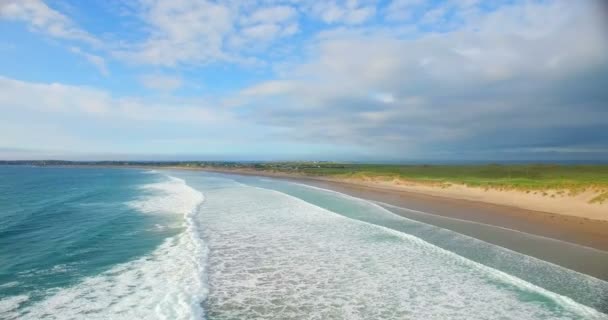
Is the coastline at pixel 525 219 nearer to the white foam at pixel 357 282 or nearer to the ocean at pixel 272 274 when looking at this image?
the ocean at pixel 272 274

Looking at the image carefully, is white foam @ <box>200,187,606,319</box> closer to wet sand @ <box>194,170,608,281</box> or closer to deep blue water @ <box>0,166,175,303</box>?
wet sand @ <box>194,170,608,281</box>

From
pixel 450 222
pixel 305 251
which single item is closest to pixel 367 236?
pixel 305 251

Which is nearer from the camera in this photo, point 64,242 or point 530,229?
point 64,242

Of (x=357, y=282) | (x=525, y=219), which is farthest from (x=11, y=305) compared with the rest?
(x=525, y=219)

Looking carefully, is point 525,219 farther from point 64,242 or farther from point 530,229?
point 64,242

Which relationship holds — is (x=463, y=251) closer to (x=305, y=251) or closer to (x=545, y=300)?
(x=545, y=300)
